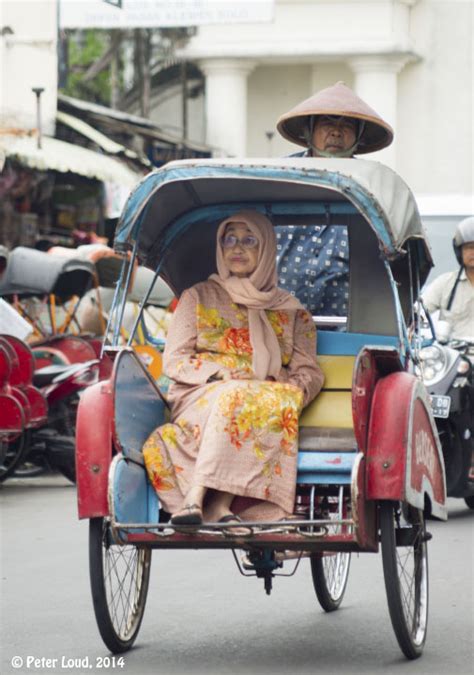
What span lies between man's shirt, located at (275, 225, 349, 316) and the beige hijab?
4.14ft

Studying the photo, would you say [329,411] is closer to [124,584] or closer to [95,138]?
[124,584]

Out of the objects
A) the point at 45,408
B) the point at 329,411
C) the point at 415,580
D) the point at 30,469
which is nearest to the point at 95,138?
the point at 30,469

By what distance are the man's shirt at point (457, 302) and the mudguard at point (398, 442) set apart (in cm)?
467

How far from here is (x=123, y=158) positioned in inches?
838

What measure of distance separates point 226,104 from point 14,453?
835 inches

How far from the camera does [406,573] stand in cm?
596

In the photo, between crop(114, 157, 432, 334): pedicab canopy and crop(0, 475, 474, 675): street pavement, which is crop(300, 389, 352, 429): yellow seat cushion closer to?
crop(114, 157, 432, 334): pedicab canopy

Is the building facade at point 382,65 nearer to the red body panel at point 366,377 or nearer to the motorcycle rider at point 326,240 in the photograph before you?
the motorcycle rider at point 326,240

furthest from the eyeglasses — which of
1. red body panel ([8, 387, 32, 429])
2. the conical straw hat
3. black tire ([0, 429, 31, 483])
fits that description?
black tire ([0, 429, 31, 483])

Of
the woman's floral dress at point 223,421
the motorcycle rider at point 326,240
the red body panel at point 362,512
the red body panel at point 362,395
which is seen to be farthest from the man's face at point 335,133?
the red body panel at point 362,512

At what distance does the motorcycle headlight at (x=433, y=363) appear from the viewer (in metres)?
9.74

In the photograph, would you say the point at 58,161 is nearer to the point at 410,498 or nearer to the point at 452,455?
the point at 452,455

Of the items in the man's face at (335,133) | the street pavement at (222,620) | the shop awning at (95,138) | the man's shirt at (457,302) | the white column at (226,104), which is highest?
the white column at (226,104)

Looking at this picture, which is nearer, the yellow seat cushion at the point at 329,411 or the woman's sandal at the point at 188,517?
the woman's sandal at the point at 188,517
